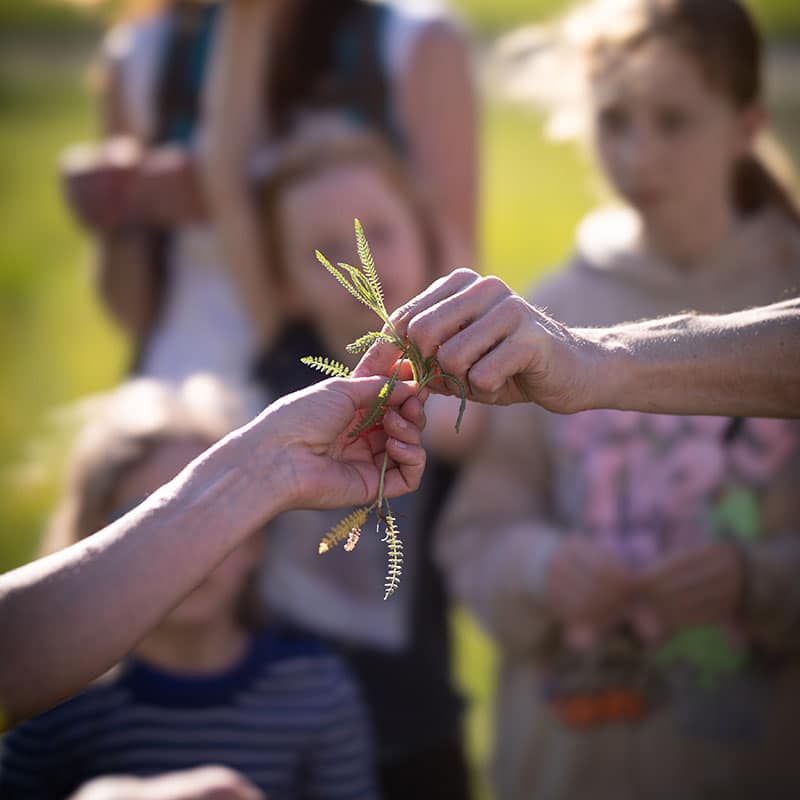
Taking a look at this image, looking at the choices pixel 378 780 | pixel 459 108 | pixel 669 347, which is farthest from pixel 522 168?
pixel 669 347

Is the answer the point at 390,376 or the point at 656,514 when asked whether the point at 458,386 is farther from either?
the point at 656,514

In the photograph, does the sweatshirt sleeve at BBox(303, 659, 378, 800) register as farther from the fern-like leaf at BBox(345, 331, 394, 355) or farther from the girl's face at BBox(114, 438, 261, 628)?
the fern-like leaf at BBox(345, 331, 394, 355)

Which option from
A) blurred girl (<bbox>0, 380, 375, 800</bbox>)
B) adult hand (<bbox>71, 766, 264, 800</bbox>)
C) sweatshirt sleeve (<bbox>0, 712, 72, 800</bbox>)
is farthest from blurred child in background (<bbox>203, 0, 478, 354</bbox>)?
adult hand (<bbox>71, 766, 264, 800</bbox>)

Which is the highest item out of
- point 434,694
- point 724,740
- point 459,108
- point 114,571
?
point 459,108

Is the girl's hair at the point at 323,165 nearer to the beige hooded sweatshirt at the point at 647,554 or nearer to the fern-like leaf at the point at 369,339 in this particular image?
the beige hooded sweatshirt at the point at 647,554

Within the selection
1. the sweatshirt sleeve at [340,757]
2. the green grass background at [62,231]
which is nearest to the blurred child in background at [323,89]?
the green grass background at [62,231]

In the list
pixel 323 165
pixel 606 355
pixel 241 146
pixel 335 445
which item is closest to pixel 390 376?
pixel 335 445

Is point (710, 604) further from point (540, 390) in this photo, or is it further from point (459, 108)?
point (459, 108)
